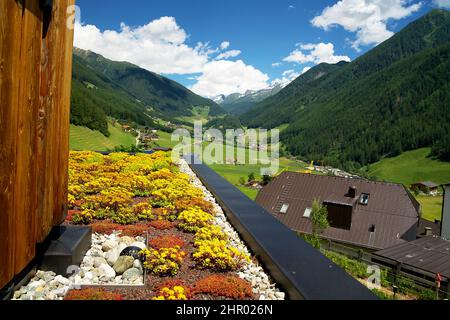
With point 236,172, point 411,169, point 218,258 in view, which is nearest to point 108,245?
point 218,258

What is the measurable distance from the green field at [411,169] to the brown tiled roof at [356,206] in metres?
81.1

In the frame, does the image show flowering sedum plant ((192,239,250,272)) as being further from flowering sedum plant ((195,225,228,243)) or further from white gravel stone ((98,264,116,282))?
white gravel stone ((98,264,116,282))

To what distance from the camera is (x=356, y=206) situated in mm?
26156

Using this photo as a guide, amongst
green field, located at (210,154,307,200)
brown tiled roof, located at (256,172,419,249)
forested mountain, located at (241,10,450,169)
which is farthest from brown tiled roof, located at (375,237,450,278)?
forested mountain, located at (241,10,450,169)

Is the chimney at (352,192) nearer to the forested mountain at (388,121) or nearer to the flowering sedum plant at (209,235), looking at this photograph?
the flowering sedum plant at (209,235)

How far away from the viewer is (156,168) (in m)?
9.37

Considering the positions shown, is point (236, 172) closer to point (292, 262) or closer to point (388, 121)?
point (292, 262)

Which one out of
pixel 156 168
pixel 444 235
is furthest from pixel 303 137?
pixel 156 168

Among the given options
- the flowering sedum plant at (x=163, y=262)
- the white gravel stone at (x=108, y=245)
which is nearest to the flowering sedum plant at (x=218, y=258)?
the flowering sedum plant at (x=163, y=262)

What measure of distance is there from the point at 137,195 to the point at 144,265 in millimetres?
3671

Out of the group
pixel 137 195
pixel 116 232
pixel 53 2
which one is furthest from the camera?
pixel 137 195

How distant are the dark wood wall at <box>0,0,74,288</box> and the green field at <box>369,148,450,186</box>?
108556 mm

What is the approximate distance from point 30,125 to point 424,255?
14704 millimetres
